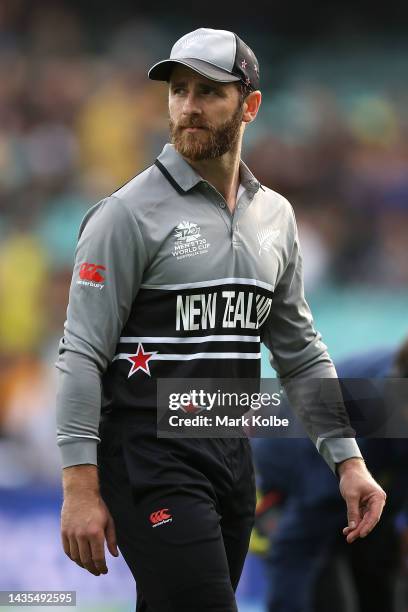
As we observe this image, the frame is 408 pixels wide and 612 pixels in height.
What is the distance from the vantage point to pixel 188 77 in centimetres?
270

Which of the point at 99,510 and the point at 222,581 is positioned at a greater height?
the point at 99,510

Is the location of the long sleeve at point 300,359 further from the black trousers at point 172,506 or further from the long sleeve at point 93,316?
the long sleeve at point 93,316

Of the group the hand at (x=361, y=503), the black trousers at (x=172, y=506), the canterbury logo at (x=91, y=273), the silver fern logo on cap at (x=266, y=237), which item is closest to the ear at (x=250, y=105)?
the silver fern logo on cap at (x=266, y=237)

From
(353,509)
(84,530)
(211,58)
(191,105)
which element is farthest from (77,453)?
(211,58)

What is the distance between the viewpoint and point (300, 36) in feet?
19.7

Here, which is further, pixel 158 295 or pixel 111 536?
pixel 158 295

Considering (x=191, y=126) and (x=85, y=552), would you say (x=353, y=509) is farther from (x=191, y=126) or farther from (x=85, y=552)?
(x=191, y=126)

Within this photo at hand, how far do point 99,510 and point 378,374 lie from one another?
2217mm

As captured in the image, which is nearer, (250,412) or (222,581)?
(222,581)

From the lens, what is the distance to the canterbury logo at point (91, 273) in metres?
2.50

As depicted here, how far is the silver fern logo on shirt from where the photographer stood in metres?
2.59

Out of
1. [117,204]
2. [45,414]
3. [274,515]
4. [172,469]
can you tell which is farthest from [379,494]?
[45,414]

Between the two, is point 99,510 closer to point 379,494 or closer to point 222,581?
point 222,581

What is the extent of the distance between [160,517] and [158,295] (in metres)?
0.51
